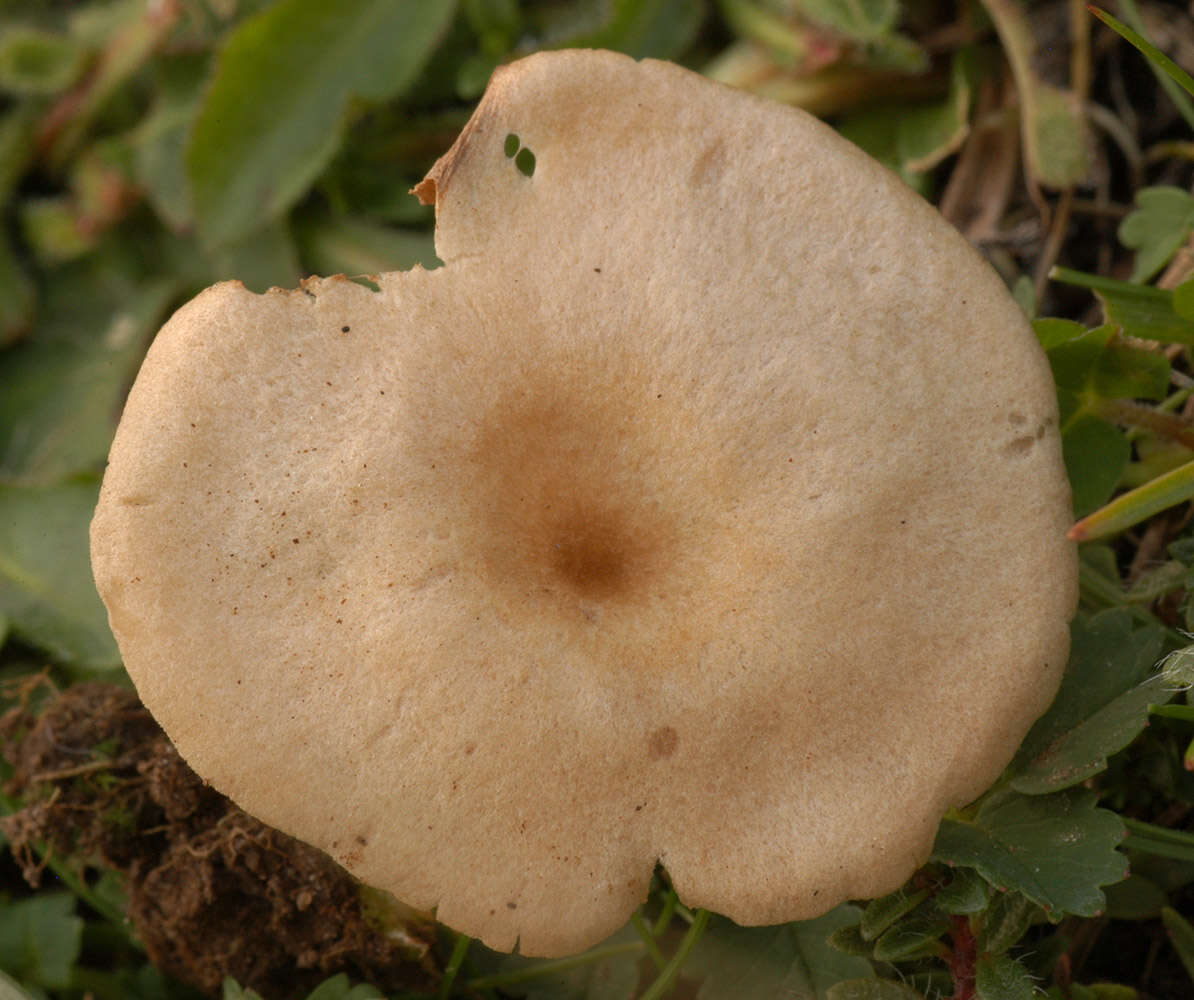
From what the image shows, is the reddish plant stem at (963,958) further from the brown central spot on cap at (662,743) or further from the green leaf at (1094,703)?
the brown central spot on cap at (662,743)

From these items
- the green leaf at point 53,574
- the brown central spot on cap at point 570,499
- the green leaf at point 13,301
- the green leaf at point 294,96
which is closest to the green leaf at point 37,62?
the green leaf at point 13,301

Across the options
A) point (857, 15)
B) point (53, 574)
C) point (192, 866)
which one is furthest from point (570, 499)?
point (857, 15)

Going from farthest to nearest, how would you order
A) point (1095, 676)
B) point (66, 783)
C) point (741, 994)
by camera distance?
point (66, 783)
point (741, 994)
point (1095, 676)

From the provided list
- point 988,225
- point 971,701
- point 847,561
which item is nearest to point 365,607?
point 847,561

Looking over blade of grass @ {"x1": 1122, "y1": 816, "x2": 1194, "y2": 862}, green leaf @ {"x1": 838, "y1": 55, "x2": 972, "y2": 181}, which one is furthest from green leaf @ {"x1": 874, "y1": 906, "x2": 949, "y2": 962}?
green leaf @ {"x1": 838, "y1": 55, "x2": 972, "y2": 181}

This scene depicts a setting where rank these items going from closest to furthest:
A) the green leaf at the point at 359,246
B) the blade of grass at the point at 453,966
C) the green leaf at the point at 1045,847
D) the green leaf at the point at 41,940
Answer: the green leaf at the point at 1045,847 < the blade of grass at the point at 453,966 < the green leaf at the point at 41,940 < the green leaf at the point at 359,246

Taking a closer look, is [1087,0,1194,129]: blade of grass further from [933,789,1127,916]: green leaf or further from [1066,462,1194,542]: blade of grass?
[933,789,1127,916]: green leaf

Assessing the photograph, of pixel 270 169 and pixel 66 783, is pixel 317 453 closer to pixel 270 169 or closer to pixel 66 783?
pixel 66 783
